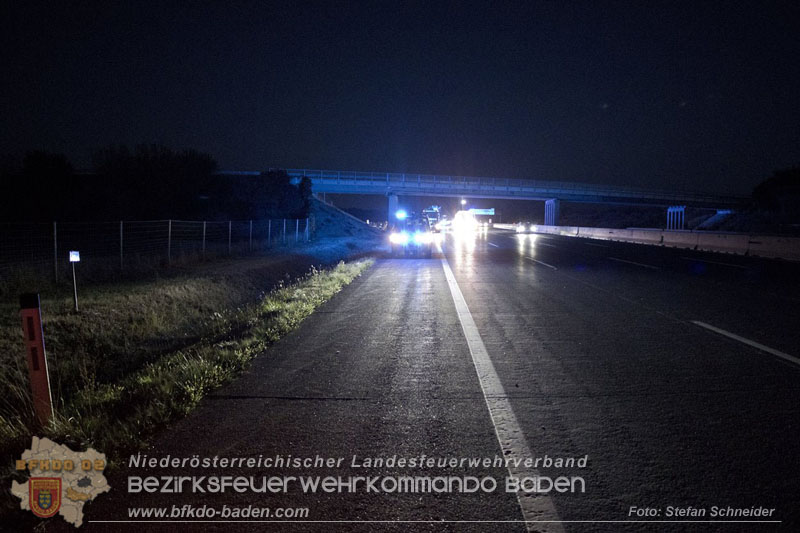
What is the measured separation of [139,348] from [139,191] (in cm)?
3897

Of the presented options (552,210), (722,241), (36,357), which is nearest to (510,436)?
(36,357)

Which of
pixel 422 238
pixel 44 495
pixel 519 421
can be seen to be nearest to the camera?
pixel 44 495

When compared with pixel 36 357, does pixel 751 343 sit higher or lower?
lower

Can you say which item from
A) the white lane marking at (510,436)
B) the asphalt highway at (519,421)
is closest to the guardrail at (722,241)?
the asphalt highway at (519,421)

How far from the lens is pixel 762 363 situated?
5570 millimetres

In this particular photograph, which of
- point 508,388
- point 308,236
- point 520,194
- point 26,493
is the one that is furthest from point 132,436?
point 520,194

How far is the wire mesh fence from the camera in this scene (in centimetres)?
1433

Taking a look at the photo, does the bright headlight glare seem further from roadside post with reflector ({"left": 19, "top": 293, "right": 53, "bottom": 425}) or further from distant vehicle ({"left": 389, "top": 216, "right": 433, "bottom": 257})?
roadside post with reflector ({"left": 19, "top": 293, "right": 53, "bottom": 425})

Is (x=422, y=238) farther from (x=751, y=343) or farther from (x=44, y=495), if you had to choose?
(x=44, y=495)

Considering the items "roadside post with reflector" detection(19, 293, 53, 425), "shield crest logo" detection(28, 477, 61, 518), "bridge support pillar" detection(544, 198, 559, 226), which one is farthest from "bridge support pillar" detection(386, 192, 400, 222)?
"shield crest logo" detection(28, 477, 61, 518)

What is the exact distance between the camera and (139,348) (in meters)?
8.62

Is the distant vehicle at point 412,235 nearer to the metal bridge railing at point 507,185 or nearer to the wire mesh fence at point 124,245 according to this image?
the wire mesh fence at point 124,245

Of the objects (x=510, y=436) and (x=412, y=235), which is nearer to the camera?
(x=510, y=436)

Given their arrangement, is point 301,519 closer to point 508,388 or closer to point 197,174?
point 508,388
